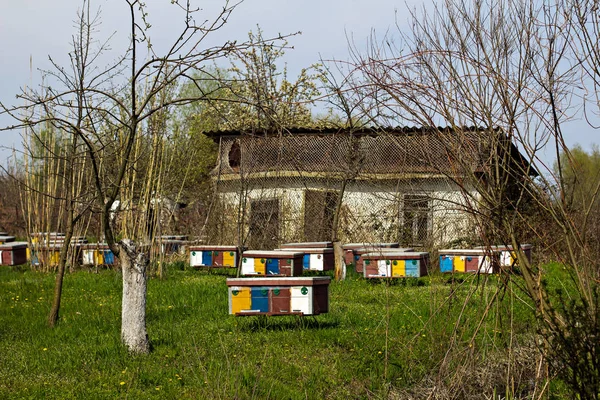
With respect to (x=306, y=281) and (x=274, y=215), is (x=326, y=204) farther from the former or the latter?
(x=306, y=281)

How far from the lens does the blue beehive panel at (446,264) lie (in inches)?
509

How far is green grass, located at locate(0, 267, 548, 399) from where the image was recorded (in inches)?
221

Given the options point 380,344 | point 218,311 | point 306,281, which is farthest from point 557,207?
point 218,311

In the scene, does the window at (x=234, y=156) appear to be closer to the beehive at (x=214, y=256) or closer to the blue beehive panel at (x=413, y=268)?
the beehive at (x=214, y=256)

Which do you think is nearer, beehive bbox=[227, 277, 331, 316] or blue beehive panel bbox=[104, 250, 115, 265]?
beehive bbox=[227, 277, 331, 316]

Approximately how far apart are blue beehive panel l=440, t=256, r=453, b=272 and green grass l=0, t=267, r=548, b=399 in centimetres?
272

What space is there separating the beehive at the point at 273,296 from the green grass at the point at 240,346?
0.24 meters

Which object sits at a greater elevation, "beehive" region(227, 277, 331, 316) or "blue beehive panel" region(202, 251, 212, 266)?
"blue beehive panel" region(202, 251, 212, 266)

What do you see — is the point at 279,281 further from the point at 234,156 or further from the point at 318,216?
the point at 234,156

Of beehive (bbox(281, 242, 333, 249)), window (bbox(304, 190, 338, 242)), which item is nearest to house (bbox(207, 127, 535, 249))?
window (bbox(304, 190, 338, 242))

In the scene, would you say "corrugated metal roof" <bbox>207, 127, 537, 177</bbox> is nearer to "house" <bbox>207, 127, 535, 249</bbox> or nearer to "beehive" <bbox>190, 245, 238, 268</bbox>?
"house" <bbox>207, 127, 535, 249</bbox>

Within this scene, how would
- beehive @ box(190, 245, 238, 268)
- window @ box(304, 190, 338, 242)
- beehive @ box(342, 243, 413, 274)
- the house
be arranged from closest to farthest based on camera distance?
1. beehive @ box(342, 243, 413, 274)
2. beehive @ box(190, 245, 238, 268)
3. the house
4. window @ box(304, 190, 338, 242)

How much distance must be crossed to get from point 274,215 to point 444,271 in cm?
494

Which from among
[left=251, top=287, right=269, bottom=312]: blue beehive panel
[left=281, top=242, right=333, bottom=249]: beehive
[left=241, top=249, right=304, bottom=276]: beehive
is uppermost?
[left=281, top=242, right=333, bottom=249]: beehive
